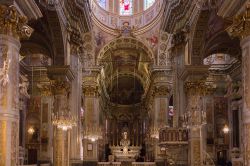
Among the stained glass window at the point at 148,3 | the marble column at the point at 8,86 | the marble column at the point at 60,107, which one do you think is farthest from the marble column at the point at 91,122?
the marble column at the point at 8,86

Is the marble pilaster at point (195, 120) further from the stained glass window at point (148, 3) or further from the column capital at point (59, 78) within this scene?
the stained glass window at point (148, 3)

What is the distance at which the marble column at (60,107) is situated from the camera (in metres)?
19.2

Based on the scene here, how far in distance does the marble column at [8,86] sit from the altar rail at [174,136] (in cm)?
918

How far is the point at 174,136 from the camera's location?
19344 mm

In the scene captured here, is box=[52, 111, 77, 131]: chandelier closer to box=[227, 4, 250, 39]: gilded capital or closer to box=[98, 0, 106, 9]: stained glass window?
box=[227, 4, 250, 39]: gilded capital

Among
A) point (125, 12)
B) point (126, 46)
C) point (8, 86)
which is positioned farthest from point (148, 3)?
point (8, 86)

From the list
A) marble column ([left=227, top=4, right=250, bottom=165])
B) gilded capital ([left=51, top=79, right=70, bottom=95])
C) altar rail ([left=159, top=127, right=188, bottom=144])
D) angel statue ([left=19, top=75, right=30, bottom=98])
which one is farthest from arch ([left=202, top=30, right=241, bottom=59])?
angel statue ([left=19, top=75, right=30, bottom=98])

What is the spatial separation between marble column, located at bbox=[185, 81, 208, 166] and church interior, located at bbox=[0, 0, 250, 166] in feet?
0.13

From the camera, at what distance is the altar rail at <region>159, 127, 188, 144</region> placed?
1928 centimetres

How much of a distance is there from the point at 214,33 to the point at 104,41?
15.6 meters

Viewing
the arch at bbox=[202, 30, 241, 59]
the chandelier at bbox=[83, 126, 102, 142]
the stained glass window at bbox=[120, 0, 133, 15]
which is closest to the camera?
the arch at bbox=[202, 30, 241, 59]

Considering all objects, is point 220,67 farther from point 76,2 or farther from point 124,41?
point 76,2

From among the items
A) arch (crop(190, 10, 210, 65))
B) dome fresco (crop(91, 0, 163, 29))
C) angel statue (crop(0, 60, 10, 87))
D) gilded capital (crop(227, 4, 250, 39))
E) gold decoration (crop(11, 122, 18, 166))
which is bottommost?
gold decoration (crop(11, 122, 18, 166))

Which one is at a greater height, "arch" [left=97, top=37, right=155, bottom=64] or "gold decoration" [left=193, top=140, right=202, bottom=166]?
"arch" [left=97, top=37, right=155, bottom=64]
